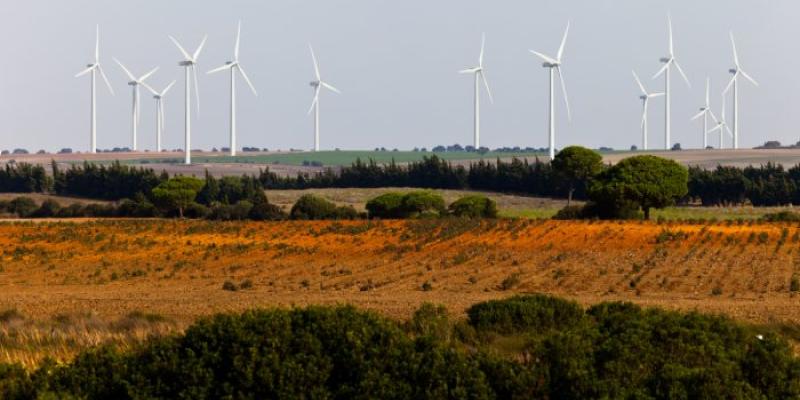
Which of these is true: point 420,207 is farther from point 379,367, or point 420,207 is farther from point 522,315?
point 379,367

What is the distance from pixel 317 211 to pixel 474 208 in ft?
30.8

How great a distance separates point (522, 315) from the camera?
21406mm

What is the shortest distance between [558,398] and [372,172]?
11426 cm

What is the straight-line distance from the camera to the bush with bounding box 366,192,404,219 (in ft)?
256

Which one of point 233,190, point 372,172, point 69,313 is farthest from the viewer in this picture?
point 372,172

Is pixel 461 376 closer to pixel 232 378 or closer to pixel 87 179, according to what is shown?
pixel 232 378

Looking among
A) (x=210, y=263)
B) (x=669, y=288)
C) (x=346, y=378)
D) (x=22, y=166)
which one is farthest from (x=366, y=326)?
(x=22, y=166)

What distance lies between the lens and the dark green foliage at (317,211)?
254ft

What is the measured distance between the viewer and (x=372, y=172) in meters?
128

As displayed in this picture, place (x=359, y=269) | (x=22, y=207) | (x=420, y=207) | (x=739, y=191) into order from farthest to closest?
1. (x=739, y=191)
2. (x=22, y=207)
3. (x=420, y=207)
4. (x=359, y=269)

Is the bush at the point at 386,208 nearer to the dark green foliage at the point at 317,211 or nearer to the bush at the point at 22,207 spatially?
the dark green foliage at the point at 317,211

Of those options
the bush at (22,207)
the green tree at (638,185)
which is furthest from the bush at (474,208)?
the bush at (22,207)

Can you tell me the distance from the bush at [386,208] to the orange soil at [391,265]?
11.7 meters

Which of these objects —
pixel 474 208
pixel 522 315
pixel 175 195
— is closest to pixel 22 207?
pixel 175 195
